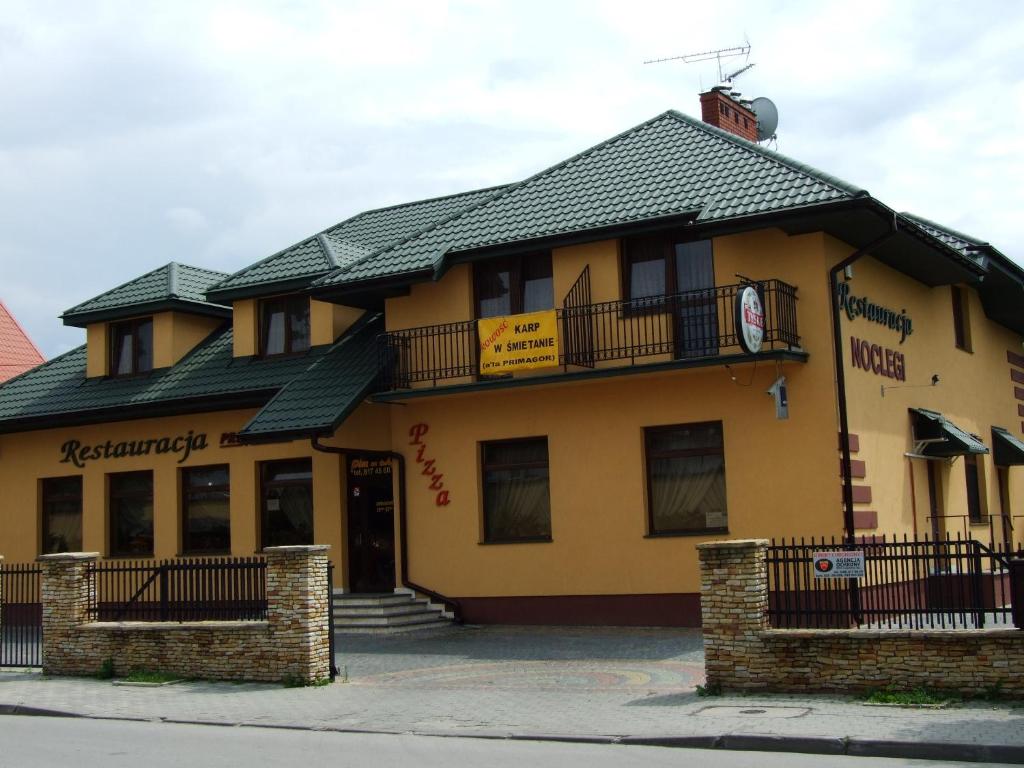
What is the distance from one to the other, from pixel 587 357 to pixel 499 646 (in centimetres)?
468

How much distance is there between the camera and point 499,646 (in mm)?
18250

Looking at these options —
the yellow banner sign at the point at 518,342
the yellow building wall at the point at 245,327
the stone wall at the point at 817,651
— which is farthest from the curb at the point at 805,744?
the yellow building wall at the point at 245,327

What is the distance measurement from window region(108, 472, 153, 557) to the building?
5 centimetres

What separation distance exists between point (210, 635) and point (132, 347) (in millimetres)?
12771

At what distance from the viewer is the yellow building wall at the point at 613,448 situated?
18.4 metres

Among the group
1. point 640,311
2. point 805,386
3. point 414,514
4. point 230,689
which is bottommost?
point 230,689

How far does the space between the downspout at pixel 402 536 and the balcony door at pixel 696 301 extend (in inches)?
224

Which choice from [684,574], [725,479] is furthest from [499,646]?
[725,479]

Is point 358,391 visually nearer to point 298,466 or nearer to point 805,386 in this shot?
point 298,466

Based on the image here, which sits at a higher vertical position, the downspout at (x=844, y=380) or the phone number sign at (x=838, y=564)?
the downspout at (x=844, y=380)

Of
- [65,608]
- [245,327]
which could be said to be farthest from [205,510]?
[65,608]

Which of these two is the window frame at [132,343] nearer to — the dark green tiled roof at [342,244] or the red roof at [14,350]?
the dark green tiled roof at [342,244]

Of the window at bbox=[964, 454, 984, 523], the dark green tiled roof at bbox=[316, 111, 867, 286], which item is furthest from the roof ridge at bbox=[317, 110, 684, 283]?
the window at bbox=[964, 454, 984, 523]

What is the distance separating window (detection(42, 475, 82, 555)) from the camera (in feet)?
85.1
